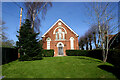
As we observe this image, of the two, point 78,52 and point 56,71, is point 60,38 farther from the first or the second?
point 56,71

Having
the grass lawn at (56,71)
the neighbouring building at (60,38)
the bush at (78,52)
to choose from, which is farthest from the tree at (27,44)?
the neighbouring building at (60,38)

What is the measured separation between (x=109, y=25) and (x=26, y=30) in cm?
1122

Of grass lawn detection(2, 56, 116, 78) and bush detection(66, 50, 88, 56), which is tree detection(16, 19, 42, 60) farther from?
bush detection(66, 50, 88, 56)

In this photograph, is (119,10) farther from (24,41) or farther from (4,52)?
(4,52)

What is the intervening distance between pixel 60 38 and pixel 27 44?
12243mm

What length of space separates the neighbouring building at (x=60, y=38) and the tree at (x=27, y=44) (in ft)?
33.5

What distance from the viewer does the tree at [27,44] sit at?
11.3 metres

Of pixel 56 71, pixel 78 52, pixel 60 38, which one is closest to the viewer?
pixel 56 71

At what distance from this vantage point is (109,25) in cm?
989

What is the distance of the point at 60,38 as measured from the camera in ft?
74.4

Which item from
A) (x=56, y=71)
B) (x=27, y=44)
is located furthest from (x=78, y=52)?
(x=56, y=71)

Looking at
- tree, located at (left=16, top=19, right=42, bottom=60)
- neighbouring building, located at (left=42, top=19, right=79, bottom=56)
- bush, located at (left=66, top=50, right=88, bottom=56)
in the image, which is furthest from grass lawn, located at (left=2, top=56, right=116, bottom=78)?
neighbouring building, located at (left=42, top=19, right=79, bottom=56)

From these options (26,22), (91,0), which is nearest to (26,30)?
(26,22)

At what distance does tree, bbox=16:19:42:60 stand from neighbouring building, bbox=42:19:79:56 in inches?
403
